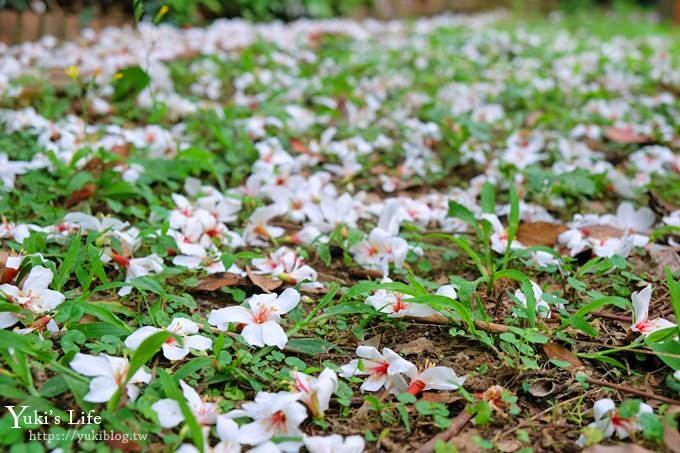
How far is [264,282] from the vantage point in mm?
1436

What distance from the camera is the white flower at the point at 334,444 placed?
0.97 metres

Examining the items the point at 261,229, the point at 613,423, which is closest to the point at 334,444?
the point at 613,423

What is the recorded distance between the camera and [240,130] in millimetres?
2320

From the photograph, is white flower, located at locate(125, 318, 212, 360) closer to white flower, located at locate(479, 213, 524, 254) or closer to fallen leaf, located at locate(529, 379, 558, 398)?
fallen leaf, located at locate(529, 379, 558, 398)

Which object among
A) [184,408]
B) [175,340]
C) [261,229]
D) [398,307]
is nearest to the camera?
[184,408]

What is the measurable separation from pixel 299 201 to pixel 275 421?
0.95m

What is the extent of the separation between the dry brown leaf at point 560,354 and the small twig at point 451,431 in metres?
0.23

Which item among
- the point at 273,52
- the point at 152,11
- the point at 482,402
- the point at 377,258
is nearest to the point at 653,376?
the point at 482,402

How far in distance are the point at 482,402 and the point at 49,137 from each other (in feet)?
5.60

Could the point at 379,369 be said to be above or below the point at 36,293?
below

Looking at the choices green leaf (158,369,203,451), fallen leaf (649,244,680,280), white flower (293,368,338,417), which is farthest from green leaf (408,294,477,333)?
fallen leaf (649,244,680,280)

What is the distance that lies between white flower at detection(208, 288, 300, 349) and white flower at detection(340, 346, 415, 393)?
5.6 inches

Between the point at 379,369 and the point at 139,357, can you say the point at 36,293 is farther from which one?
the point at 379,369

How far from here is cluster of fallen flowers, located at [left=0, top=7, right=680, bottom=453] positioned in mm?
1115
